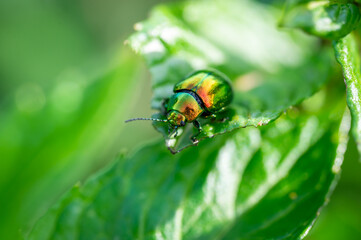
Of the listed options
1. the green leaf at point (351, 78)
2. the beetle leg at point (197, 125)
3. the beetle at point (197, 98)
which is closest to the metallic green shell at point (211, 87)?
the beetle at point (197, 98)

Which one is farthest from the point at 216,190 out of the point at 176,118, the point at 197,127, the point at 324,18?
the point at 324,18

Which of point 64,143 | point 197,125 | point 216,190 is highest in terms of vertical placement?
point 64,143

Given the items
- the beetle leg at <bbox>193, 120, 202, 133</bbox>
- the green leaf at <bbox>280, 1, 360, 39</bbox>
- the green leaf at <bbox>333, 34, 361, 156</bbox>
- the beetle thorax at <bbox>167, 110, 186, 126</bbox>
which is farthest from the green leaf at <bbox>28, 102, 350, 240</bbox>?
the green leaf at <bbox>280, 1, 360, 39</bbox>

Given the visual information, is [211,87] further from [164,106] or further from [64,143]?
[64,143]

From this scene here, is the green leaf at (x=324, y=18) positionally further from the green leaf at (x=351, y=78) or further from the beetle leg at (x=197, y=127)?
the beetle leg at (x=197, y=127)

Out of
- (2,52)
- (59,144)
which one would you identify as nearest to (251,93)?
(59,144)

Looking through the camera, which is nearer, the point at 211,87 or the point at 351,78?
the point at 351,78
